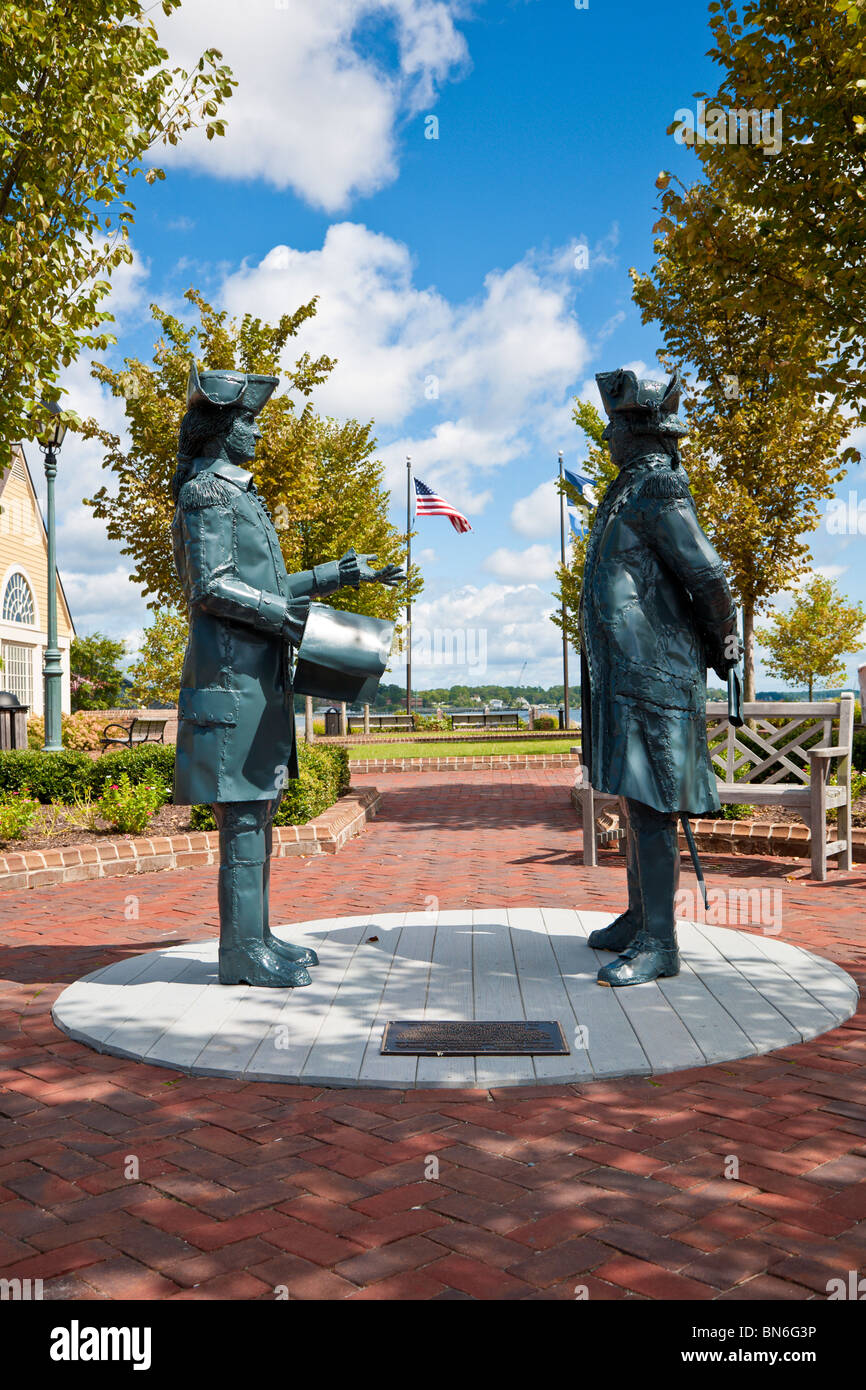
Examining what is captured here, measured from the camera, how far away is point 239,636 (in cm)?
417

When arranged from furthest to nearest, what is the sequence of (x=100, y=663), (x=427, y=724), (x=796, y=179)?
(x=100, y=663) < (x=427, y=724) < (x=796, y=179)

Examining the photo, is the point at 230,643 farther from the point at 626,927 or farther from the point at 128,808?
the point at 128,808

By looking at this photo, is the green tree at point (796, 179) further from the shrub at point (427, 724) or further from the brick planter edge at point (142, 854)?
the shrub at point (427, 724)

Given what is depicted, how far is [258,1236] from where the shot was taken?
2.42m

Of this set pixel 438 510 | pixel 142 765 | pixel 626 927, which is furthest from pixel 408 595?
pixel 626 927

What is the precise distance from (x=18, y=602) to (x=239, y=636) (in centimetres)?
2642

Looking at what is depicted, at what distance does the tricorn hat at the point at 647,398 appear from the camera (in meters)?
4.16

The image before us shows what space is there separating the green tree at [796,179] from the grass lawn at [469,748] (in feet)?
39.7

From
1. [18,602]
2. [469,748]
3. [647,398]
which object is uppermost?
[18,602]

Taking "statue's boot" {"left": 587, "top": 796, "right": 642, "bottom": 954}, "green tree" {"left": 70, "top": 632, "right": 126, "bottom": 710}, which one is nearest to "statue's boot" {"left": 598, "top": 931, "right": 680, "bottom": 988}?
"statue's boot" {"left": 587, "top": 796, "right": 642, "bottom": 954}

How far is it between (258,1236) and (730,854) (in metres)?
6.47
